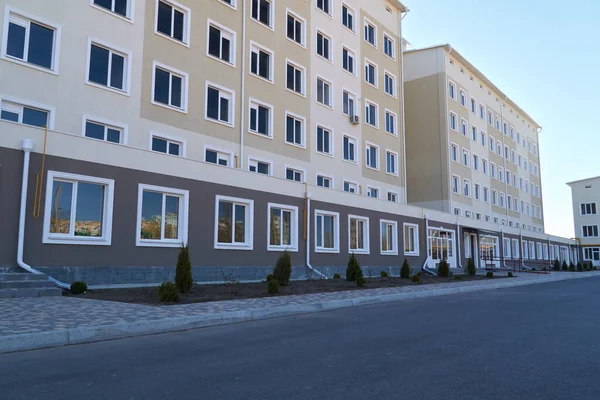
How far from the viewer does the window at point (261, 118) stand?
78.9ft

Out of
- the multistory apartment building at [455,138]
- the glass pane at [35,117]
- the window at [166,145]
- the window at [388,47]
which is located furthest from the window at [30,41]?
the multistory apartment building at [455,138]

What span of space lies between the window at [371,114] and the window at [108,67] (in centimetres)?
1679

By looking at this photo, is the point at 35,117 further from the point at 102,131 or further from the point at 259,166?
the point at 259,166

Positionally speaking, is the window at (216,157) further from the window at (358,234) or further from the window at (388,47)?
the window at (388,47)

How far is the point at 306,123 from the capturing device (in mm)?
27062

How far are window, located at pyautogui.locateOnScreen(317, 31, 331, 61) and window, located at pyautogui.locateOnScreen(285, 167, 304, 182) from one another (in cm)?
748

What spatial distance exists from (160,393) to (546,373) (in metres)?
3.96

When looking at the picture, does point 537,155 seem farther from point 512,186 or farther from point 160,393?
point 160,393

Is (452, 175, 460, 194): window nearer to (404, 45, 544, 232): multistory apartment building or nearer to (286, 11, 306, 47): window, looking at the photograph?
(404, 45, 544, 232): multistory apartment building

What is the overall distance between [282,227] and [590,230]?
67631mm

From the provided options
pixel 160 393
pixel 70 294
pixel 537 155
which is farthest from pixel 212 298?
pixel 537 155

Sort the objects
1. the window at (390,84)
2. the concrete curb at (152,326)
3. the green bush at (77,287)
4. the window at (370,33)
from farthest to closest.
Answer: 1. the window at (390,84)
2. the window at (370,33)
3. the green bush at (77,287)
4. the concrete curb at (152,326)

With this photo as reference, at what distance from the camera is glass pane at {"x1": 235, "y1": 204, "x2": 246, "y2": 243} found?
1961 cm

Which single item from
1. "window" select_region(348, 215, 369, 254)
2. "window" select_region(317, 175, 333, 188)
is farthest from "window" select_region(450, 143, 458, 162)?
"window" select_region(348, 215, 369, 254)
